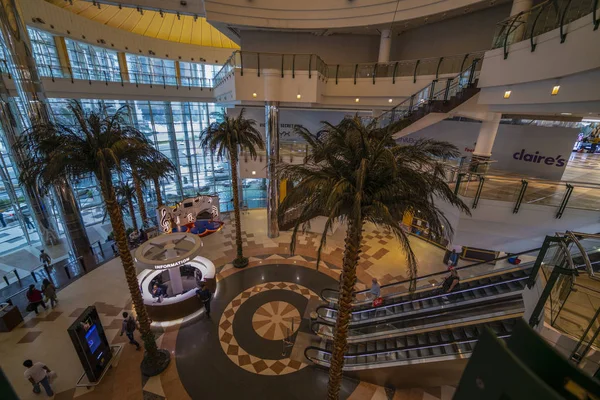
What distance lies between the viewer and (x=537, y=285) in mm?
4801

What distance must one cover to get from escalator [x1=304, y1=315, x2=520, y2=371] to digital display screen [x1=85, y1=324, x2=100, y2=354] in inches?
240

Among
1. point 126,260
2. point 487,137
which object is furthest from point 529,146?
point 126,260

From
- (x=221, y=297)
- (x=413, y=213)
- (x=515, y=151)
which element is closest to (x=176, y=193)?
A: (x=221, y=297)

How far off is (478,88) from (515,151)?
6.35 meters

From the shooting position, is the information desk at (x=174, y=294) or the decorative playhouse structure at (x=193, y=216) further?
the decorative playhouse structure at (x=193, y=216)

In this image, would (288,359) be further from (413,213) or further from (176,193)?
(176,193)

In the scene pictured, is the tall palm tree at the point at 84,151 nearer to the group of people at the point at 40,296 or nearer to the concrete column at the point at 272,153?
the group of people at the point at 40,296

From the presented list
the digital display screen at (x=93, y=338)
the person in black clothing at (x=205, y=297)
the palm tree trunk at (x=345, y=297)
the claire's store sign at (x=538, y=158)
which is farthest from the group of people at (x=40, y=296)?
the claire's store sign at (x=538, y=158)

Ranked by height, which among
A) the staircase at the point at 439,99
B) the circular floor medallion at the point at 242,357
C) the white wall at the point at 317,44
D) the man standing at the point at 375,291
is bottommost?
the circular floor medallion at the point at 242,357

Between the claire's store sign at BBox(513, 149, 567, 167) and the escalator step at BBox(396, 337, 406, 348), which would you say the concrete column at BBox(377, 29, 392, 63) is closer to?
the claire's store sign at BBox(513, 149, 567, 167)

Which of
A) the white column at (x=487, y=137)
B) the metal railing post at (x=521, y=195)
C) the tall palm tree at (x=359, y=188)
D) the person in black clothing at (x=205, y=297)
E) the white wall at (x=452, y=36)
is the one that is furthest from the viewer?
the white wall at (x=452, y=36)

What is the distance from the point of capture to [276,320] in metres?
9.64

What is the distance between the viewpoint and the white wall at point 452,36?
45.4 feet

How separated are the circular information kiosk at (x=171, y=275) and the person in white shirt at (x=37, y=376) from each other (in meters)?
2.88
